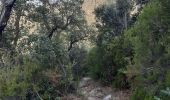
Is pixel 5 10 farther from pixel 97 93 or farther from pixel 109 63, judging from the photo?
pixel 109 63

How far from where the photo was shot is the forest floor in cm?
1603

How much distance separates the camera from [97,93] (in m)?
18.9

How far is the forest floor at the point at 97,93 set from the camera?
1603 cm

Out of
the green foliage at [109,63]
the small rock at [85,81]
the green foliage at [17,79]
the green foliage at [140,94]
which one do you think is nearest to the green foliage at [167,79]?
the green foliage at [140,94]

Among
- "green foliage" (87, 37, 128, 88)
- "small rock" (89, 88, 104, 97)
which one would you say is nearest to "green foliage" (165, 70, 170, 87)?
"green foliage" (87, 37, 128, 88)

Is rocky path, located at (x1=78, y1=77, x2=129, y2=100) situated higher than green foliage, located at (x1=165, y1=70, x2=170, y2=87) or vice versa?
green foliage, located at (x1=165, y1=70, x2=170, y2=87)

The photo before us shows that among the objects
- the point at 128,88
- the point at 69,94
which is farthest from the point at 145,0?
the point at 69,94

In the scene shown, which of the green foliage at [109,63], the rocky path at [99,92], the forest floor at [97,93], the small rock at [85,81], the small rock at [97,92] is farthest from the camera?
the small rock at [85,81]

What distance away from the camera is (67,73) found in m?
15.2

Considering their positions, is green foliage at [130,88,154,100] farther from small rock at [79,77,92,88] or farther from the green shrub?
small rock at [79,77,92,88]

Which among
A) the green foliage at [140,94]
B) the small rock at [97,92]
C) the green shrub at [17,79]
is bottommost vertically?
the small rock at [97,92]

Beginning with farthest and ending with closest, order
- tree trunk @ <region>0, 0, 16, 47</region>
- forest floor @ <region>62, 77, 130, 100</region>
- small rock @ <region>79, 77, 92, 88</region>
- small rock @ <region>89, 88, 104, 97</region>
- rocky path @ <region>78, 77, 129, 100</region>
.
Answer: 1. small rock @ <region>79, 77, 92, 88</region>
2. small rock @ <region>89, 88, 104, 97</region>
3. rocky path @ <region>78, 77, 129, 100</region>
4. forest floor @ <region>62, 77, 130, 100</region>
5. tree trunk @ <region>0, 0, 16, 47</region>

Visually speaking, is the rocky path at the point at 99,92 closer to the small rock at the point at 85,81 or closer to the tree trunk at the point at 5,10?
the small rock at the point at 85,81

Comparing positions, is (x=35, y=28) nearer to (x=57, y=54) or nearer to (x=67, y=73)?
(x=57, y=54)
